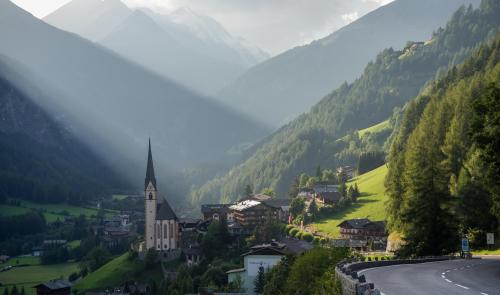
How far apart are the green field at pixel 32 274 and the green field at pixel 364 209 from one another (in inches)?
2445

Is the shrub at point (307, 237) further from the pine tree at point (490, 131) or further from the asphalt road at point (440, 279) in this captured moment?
the asphalt road at point (440, 279)

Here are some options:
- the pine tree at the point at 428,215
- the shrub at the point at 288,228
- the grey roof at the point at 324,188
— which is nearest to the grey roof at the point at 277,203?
the grey roof at the point at 324,188

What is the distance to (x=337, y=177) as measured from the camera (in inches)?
6934

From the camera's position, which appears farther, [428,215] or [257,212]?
[257,212]

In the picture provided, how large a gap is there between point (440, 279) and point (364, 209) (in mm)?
88815

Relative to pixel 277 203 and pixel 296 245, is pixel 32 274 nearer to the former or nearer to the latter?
pixel 277 203

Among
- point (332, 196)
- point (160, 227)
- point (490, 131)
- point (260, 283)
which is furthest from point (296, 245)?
point (490, 131)

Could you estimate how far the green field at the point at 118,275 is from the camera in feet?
368

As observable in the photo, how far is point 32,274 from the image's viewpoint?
535 ft

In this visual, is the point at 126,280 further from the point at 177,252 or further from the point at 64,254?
the point at 64,254

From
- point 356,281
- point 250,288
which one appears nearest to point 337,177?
point 250,288

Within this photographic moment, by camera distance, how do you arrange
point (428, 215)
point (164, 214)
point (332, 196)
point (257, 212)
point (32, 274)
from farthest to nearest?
point (32, 274), point (332, 196), point (257, 212), point (164, 214), point (428, 215)

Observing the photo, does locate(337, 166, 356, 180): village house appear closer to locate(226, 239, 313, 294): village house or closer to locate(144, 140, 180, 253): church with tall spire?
locate(144, 140, 180, 253): church with tall spire

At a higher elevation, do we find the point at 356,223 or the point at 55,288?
the point at 356,223
